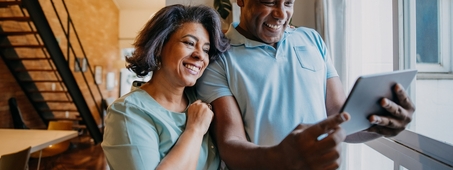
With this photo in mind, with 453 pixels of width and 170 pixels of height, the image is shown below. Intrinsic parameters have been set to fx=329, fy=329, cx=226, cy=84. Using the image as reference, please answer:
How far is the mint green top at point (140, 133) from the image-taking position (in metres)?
1.03

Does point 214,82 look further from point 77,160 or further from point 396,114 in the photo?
point 77,160

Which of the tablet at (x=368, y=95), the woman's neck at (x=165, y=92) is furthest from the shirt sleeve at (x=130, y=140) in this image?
the tablet at (x=368, y=95)

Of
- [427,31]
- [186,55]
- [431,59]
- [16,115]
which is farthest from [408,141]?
[16,115]

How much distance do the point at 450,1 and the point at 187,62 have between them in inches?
39.5

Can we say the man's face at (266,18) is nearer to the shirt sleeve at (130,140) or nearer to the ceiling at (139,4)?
the shirt sleeve at (130,140)

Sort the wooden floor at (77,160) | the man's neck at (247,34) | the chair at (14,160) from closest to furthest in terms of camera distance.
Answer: the man's neck at (247,34) < the chair at (14,160) < the wooden floor at (77,160)

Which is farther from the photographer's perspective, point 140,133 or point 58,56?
point 58,56

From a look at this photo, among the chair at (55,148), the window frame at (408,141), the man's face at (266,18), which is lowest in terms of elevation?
the chair at (55,148)

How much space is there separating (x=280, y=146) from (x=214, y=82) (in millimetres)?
494

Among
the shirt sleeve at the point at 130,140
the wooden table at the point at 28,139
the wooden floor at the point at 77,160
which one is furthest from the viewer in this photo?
the wooden floor at the point at 77,160

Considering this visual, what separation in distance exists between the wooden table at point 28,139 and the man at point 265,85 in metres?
2.50

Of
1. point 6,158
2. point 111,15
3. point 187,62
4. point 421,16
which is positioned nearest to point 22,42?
point 111,15

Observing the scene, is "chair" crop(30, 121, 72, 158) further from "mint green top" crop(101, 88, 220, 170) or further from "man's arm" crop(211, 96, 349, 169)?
"man's arm" crop(211, 96, 349, 169)

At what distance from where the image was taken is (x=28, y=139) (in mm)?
3334
